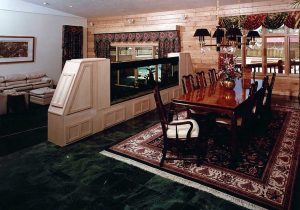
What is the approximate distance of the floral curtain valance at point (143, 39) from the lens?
8.41 meters

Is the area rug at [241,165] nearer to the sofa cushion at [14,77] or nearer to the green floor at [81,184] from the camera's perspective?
the green floor at [81,184]

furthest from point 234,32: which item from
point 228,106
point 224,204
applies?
point 224,204

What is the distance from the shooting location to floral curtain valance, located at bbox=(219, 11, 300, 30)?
659 centimetres

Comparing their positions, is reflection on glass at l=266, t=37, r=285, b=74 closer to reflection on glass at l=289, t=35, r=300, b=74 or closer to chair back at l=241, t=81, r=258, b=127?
reflection on glass at l=289, t=35, r=300, b=74

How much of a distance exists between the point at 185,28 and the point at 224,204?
680cm

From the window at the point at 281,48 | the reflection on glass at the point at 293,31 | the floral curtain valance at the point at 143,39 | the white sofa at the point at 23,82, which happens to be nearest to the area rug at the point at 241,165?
the window at the point at 281,48

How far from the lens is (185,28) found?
8305 millimetres

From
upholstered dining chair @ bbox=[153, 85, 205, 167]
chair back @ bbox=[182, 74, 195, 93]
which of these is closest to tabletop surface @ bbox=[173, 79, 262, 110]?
chair back @ bbox=[182, 74, 195, 93]

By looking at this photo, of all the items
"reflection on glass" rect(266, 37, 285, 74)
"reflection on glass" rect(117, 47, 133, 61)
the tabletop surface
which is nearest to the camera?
the tabletop surface

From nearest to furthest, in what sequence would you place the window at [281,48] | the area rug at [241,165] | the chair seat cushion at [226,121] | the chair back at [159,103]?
the area rug at [241,165] → the chair back at [159,103] → the chair seat cushion at [226,121] → the window at [281,48]

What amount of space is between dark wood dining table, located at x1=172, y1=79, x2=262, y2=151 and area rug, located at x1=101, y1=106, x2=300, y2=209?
306 millimetres

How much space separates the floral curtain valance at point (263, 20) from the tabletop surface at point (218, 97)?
3259 mm

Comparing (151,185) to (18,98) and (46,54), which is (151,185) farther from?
(46,54)

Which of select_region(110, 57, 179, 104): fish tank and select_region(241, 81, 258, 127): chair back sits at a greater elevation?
select_region(110, 57, 179, 104): fish tank
